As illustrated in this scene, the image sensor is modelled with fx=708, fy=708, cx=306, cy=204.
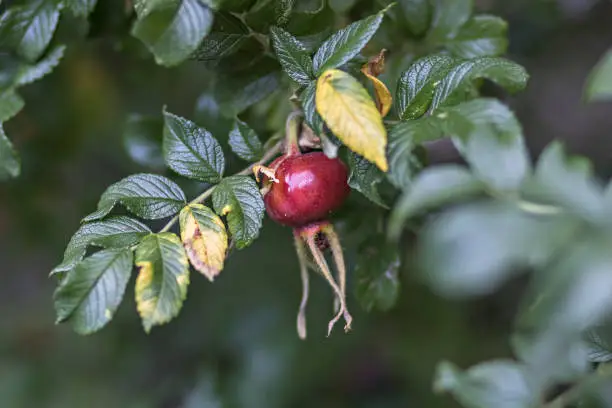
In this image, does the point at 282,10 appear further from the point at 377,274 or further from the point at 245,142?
the point at 377,274

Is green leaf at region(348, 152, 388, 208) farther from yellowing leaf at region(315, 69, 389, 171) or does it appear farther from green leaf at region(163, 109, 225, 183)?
green leaf at region(163, 109, 225, 183)

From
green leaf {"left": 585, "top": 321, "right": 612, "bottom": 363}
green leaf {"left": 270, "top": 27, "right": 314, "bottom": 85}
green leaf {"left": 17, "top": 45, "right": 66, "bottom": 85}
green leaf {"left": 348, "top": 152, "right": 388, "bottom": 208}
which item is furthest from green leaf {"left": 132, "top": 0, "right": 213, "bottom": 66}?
green leaf {"left": 585, "top": 321, "right": 612, "bottom": 363}

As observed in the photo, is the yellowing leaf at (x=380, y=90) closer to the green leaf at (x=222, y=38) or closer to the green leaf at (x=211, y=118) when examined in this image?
the green leaf at (x=222, y=38)

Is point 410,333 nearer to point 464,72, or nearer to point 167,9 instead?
point 464,72

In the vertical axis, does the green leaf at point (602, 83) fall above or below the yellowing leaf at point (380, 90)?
above

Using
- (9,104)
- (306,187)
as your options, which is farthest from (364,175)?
(9,104)

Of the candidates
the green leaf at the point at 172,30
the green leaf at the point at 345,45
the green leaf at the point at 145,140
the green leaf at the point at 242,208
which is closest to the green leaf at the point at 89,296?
the green leaf at the point at 242,208
